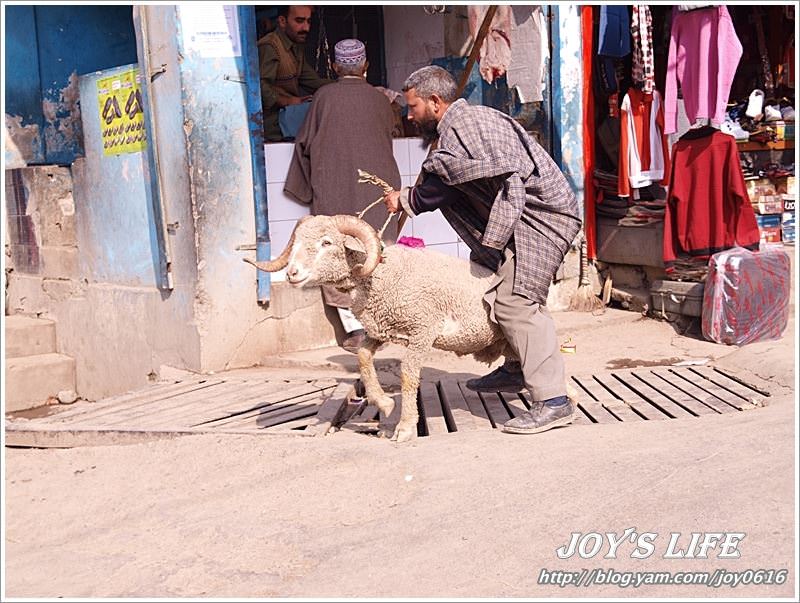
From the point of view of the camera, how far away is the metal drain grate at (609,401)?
213 inches

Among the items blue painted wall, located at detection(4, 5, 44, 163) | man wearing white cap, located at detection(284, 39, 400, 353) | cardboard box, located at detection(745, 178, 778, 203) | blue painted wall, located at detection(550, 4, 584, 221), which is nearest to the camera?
man wearing white cap, located at detection(284, 39, 400, 353)

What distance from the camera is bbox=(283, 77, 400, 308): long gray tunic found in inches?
285

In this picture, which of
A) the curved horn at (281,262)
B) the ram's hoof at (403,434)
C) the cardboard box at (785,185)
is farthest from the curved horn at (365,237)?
the cardboard box at (785,185)

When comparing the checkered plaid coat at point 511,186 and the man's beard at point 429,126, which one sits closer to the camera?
the checkered plaid coat at point 511,186

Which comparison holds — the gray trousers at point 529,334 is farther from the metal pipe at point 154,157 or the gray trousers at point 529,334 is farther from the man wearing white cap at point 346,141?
the metal pipe at point 154,157

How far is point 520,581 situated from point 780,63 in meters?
7.05

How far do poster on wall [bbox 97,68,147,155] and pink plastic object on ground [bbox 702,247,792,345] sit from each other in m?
4.86

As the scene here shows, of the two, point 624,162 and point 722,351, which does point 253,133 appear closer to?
point 624,162

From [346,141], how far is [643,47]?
9.38 feet

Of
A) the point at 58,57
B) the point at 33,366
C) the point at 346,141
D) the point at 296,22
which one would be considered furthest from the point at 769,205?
the point at 33,366

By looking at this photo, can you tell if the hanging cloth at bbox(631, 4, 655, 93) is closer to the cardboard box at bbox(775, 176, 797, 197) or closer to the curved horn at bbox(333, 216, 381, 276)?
the cardboard box at bbox(775, 176, 797, 197)

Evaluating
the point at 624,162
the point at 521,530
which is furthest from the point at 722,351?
the point at 521,530

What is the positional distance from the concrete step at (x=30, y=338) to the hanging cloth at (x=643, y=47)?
6.23 m

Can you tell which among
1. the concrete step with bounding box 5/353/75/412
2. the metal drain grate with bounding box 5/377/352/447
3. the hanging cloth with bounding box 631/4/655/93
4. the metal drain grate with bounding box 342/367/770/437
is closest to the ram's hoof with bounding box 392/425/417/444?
the metal drain grate with bounding box 342/367/770/437
